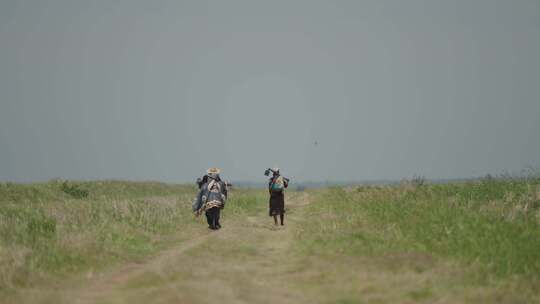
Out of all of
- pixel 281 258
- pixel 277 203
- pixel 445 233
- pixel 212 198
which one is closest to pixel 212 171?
pixel 212 198

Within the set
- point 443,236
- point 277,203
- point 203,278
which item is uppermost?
point 277,203

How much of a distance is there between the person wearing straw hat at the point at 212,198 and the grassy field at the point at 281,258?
48 cm

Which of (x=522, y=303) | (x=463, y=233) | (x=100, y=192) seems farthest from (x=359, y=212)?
(x=100, y=192)

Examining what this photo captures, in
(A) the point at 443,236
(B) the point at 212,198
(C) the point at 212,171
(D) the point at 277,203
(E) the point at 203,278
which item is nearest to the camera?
(E) the point at 203,278

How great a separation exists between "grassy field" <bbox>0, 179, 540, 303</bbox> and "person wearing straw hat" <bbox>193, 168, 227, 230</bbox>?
1.59 feet

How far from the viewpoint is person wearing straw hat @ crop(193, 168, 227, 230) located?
19.2 meters

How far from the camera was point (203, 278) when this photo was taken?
993 centimetres

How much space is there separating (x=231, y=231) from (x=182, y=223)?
10.5 ft

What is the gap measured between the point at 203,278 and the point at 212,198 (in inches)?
366

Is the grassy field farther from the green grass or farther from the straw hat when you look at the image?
the straw hat

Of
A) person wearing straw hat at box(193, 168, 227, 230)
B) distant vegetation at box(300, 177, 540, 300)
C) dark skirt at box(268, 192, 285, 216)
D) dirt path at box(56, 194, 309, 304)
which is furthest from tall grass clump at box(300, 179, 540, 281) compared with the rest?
person wearing straw hat at box(193, 168, 227, 230)

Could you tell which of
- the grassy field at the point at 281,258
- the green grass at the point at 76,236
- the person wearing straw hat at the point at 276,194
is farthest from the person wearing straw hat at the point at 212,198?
the person wearing straw hat at the point at 276,194

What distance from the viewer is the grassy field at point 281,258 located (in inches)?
348

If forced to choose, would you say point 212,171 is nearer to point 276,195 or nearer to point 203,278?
point 276,195
